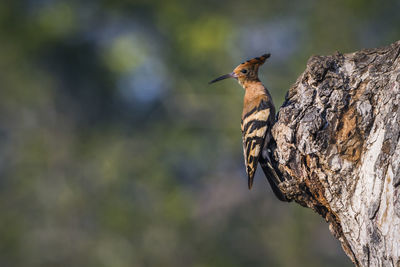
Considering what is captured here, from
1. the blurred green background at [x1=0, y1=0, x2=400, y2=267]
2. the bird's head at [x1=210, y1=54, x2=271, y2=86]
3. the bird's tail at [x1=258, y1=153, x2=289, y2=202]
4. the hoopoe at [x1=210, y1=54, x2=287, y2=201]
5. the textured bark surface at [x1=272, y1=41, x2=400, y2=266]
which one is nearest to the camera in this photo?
the textured bark surface at [x1=272, y1=41, x2=400, y2=266]

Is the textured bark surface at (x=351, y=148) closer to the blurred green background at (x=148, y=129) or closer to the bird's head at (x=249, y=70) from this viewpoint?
the bird's head at (x=249, y=70)

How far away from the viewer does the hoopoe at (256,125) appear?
3.22 metres

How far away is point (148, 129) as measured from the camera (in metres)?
10.0

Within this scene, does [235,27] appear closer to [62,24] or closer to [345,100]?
[62,24]

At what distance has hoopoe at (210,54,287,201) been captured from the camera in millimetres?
3221

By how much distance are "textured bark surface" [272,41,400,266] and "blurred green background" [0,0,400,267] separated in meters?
6.03

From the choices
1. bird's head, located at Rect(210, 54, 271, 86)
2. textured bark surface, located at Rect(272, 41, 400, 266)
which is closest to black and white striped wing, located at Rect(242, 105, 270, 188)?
textured bark surface, located at Rect(272, 41, 400, 266)

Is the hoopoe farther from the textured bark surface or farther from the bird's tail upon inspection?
the textured bark surface

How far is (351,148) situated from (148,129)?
7.66 m

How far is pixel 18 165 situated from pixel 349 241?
27.5 ft

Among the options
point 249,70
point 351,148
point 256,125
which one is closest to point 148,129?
point 249,70

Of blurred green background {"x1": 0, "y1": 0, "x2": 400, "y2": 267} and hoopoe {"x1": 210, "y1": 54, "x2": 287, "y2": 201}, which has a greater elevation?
blurred green background {"x1": 0, "y1": 0, "x2": 400, "y2": 267}

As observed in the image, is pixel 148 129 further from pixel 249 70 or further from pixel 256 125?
pixel 256 125

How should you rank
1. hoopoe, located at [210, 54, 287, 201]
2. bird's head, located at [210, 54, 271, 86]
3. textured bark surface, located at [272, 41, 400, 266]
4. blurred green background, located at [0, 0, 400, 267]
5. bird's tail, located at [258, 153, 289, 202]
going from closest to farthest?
1. textured bark surface, located at [272, 41, 400, 266]
2. bird's tail, located at [258, 153, 289, 202]
3. hoopoe, located at [210, 54, 287, 201]
4. bird's head, located at [210, 54, 271, 86]
5. blurred green background, located at [0, 0, 400, 267]
